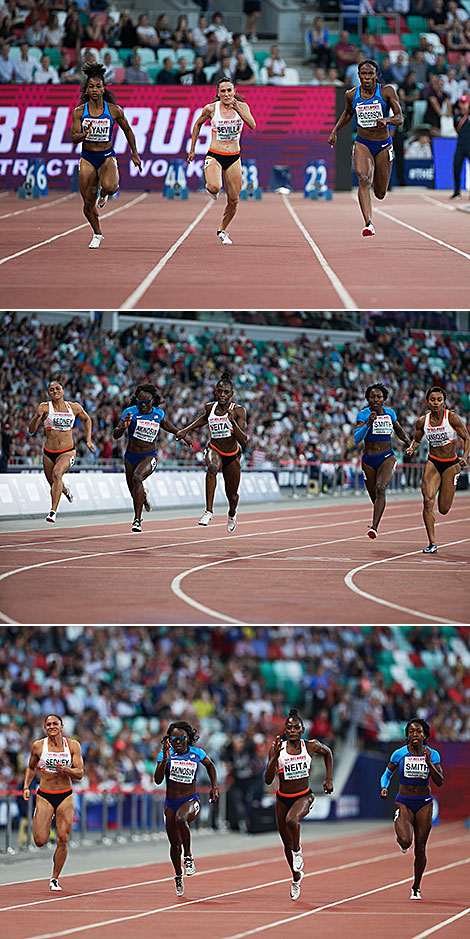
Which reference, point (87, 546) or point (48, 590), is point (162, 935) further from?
point (87, 546)

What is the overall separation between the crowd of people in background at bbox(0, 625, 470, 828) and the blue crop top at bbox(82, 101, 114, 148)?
26.4ft

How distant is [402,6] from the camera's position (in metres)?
28.4

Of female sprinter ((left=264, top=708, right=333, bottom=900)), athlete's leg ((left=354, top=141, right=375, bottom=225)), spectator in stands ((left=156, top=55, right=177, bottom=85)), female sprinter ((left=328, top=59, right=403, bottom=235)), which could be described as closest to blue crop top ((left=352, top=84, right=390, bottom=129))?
female sprinter ((left=328, top=59, right=403, bottom=235))

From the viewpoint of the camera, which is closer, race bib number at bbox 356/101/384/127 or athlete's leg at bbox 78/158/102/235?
athlete's leg at bbox 78/158/102/235

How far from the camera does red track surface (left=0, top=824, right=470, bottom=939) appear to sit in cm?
967

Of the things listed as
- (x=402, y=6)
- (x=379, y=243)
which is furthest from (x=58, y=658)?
(x=402, y=6)

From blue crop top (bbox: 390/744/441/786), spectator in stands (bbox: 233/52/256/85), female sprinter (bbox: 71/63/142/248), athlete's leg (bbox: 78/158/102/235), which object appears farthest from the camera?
spectator in stands (bbox: 233/52/256/85)

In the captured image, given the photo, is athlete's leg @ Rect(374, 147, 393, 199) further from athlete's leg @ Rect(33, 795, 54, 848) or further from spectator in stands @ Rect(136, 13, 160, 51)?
spectator in stands @ Rect(136, 13, 160, 51)

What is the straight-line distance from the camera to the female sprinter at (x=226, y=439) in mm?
10297

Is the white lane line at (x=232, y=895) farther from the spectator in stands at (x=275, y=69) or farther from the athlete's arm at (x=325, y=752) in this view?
the spectator in stands at (x=275, y=69)

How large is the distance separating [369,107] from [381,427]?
2.48m

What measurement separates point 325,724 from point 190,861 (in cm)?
1133

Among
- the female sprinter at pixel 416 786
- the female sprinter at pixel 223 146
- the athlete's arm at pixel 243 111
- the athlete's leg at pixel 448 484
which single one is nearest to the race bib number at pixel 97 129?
the female sprinter at pixel 223 146

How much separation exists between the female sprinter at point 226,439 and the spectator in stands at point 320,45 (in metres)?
17.8
